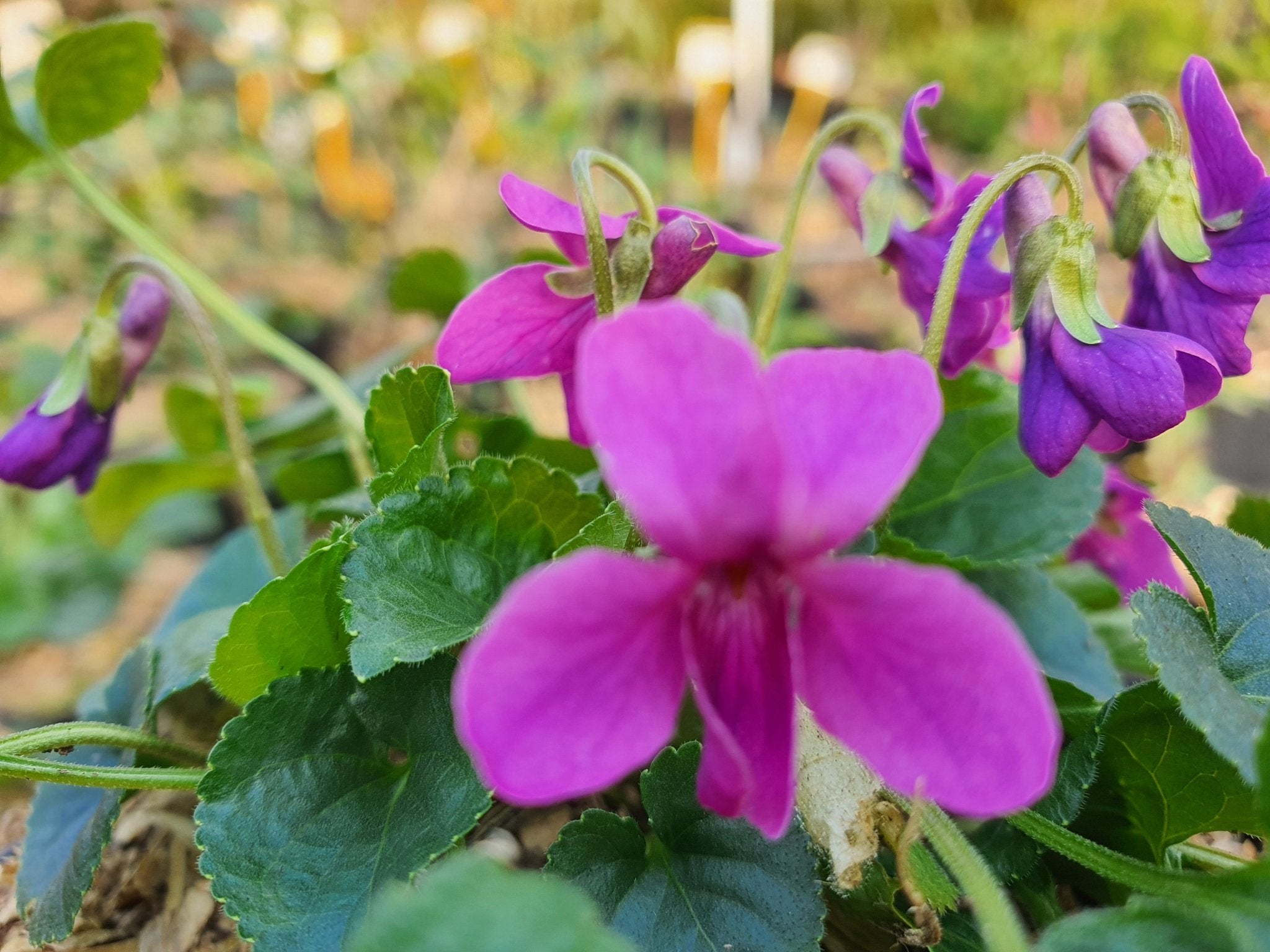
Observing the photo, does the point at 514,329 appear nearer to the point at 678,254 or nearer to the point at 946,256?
the point at 678,254

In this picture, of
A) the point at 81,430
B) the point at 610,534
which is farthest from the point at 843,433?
the point at 81,430

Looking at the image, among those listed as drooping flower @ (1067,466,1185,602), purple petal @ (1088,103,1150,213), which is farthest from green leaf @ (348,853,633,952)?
drooping flower @ (1067,466,1185,602)

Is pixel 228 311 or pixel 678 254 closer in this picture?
pixel 678 254

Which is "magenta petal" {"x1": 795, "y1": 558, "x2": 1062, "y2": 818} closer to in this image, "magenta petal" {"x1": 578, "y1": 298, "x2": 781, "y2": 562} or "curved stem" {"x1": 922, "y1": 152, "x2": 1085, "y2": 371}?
"magenta petal" {"x1": 578, "y1": 298, "x2": 781, "y2": 562}

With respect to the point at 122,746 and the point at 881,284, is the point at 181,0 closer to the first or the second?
the point at 881,284

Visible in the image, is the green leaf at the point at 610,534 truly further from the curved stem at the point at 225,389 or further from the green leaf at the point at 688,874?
the curved stem at the point at 225,389

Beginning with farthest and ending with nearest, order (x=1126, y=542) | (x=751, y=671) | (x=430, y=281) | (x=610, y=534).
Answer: (x=430, y=281) → (x=1126, y=542) → (x=610, y=534) → (x=751, y=671)

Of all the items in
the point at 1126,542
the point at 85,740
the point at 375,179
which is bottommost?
the point at 375,179

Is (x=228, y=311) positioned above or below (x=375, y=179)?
above
